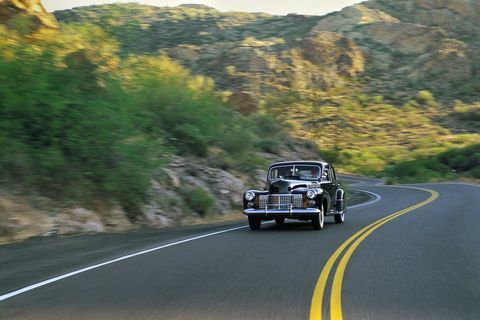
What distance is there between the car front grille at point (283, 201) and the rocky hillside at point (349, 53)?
6599 cm

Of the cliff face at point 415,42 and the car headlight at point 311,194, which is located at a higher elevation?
the cliff face at point 415,42

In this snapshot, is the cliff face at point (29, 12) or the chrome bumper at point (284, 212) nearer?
the chrome bumper at point (284, 212)

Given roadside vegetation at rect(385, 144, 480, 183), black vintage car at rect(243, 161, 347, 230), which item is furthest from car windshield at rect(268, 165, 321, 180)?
roadside vegetation at rect(385, 144, 480, 183)

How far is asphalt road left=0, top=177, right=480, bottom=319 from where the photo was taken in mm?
6598

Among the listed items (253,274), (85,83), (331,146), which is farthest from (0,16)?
(331,146)

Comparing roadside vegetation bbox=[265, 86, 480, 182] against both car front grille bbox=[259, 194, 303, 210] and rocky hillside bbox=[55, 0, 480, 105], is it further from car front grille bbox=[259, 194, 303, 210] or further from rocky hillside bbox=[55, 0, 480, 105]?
car front grille bbox=[259, 194, 303, 210]

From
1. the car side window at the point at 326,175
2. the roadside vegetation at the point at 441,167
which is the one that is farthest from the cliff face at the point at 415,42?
the car side window at the point at 326,175

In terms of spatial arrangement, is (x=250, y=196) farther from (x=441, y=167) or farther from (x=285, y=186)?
(x=441, y=167)

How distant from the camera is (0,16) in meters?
22.0

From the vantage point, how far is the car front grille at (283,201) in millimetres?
15234

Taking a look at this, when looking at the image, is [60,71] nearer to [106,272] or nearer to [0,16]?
[0,16]

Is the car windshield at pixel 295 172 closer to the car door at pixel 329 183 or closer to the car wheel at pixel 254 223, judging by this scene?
the car door at pixel 329 183

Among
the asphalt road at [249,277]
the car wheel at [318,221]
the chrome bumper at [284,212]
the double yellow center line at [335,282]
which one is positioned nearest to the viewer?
the double yellow center line at [335,282]

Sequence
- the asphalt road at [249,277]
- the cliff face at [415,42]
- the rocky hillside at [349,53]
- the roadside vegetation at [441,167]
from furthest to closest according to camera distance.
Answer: the cliff face at [415,42] < the rocky hillside at [349,53] < the roadside vegetation at [441,167] < the asphalt road at [249,277]
